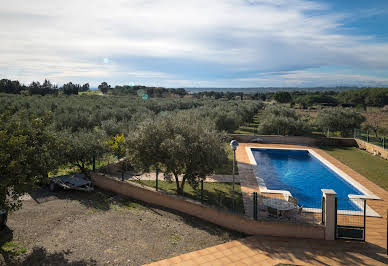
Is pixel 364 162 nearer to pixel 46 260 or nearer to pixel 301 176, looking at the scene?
pixel 301 176

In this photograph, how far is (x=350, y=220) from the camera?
30.4ft

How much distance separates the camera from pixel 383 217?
9547mm

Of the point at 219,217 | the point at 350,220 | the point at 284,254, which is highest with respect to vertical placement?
the point at 219,217

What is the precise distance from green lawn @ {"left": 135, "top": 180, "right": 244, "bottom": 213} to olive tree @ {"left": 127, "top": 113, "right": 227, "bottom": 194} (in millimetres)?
894

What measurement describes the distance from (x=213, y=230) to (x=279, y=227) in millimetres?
2175

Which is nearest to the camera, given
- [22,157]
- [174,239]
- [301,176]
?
[22,157]

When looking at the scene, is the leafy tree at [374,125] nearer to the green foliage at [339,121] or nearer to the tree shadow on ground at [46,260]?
the green foliage at [339,121]

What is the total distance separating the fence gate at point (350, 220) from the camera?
782 cm

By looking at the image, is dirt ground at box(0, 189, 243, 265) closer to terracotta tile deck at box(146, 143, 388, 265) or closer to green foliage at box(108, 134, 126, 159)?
terracotta tile deck at box(146, 143, 388, 265)

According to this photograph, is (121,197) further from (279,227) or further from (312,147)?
(312,147)

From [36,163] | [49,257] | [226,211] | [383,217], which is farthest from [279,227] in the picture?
[36,163]

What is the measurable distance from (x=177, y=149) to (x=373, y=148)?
1874cm

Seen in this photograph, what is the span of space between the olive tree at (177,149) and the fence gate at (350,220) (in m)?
4.46

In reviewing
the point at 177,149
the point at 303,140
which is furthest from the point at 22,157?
the point at 303,140
